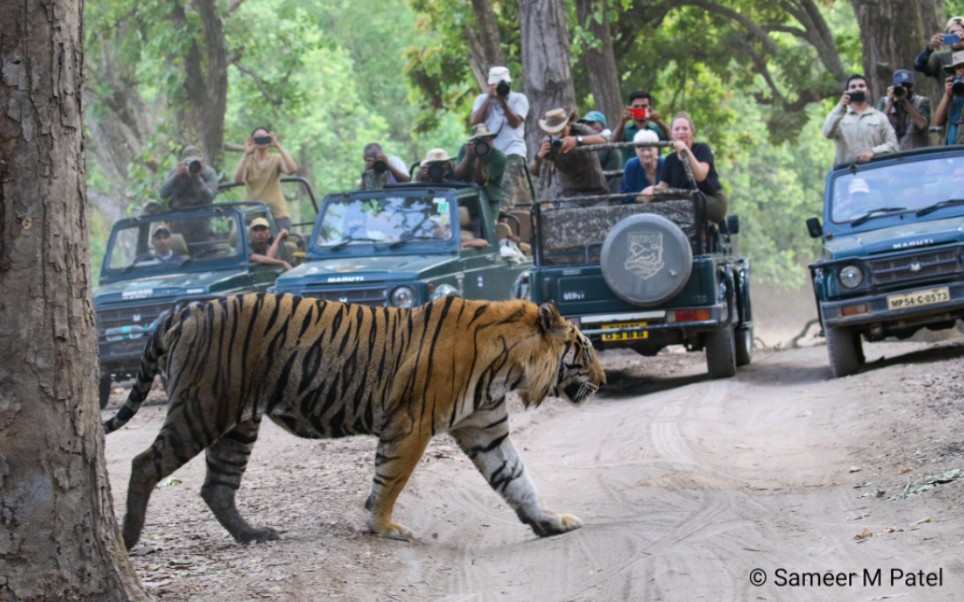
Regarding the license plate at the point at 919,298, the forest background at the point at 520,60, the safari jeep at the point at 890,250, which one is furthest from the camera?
the forest background at the point at 520,60

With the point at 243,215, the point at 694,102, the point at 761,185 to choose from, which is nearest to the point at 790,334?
the point at 761,185

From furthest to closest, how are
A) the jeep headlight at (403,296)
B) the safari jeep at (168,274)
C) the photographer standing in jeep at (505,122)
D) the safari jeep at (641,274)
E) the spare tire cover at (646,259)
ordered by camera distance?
1. the photographer standing in jeep at (505,122)
2. the safari jeep at (168,274)
3. the jeep headlight at (403,296)
4. the safari jeep at (641,274)
5. the spare tire cover at (646,259)

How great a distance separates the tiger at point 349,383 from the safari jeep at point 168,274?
7.36m

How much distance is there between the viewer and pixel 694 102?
27031 millimetres

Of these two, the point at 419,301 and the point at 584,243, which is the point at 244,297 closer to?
the point at 419,301

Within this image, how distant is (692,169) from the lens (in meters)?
13.1

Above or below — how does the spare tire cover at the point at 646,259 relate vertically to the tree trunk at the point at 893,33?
below

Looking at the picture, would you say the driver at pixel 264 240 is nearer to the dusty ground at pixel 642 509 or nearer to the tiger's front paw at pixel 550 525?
the dusty ground at pixel 642 509

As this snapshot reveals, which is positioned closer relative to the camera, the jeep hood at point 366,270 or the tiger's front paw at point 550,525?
the tiger's front paw at point 550,525

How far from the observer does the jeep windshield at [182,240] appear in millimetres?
15172

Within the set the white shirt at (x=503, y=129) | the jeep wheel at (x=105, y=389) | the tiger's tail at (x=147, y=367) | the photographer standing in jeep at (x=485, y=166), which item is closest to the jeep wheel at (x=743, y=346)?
the photographer standing in jeep at (x=485, y=166)

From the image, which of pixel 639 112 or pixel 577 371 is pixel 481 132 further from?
pixel 577 371

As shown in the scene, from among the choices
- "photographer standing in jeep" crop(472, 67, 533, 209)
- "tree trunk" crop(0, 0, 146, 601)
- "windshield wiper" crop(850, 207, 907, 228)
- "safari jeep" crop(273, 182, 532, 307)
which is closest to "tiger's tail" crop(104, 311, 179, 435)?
"tree trunk" crop(0, 0, 146, 601)

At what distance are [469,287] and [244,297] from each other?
681cm
